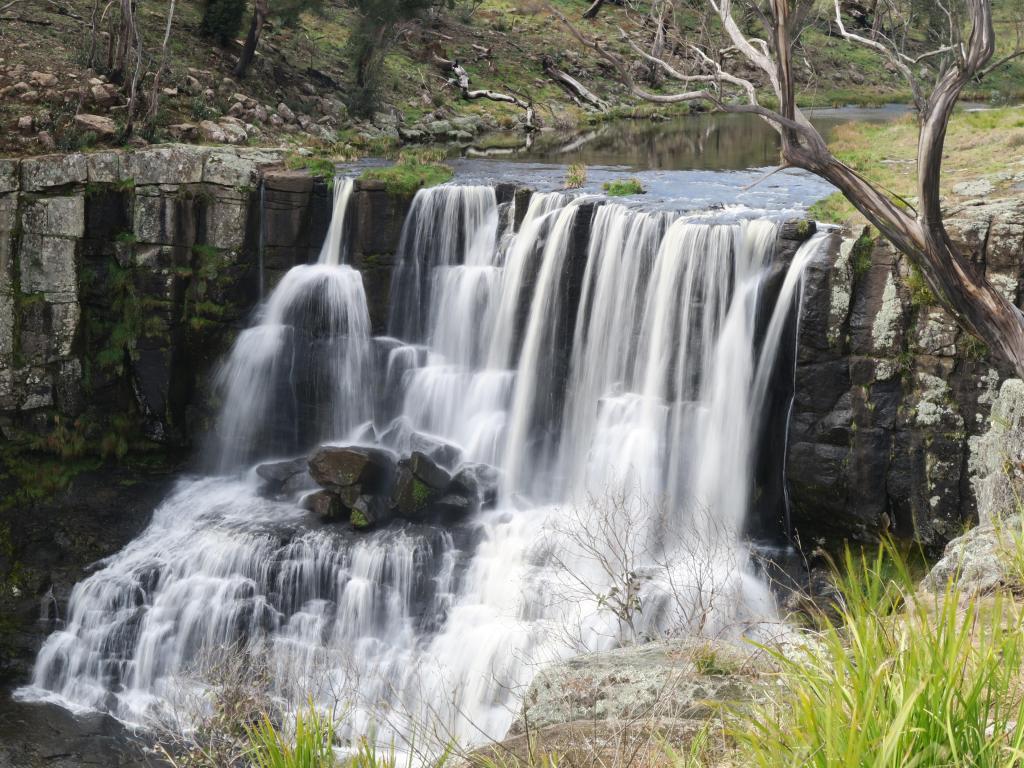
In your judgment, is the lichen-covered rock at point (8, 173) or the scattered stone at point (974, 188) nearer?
the scattered stone at point (974, 188)

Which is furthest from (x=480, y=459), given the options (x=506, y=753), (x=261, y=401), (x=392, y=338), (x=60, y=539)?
(x=506, y=753)

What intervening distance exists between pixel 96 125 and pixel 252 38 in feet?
30.0

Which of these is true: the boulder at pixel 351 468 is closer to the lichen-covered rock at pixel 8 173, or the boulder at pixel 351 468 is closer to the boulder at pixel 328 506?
the boulder at pixel 328 506

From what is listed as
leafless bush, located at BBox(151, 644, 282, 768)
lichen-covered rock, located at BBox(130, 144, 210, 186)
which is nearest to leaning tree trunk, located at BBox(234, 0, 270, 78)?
lichen-covered rock, located at BBox(130, 144, 210, 186)

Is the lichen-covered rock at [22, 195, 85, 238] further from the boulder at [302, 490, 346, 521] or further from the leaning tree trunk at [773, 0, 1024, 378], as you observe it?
the leaning tree trunk at [773, 0, 1024, 378]

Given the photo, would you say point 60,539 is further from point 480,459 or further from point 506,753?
point 506,753

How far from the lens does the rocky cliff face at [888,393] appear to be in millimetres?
12633

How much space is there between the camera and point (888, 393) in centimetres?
1342

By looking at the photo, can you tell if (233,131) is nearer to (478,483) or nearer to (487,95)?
(478,483)

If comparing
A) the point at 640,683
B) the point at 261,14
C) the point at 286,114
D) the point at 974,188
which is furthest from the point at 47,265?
the point at 974,188

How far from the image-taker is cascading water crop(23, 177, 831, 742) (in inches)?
536

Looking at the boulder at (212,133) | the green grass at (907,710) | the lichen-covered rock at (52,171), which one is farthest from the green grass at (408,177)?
the green grass at (907,710)

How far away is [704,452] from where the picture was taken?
1491cm

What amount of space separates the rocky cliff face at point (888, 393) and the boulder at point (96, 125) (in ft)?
49.2
